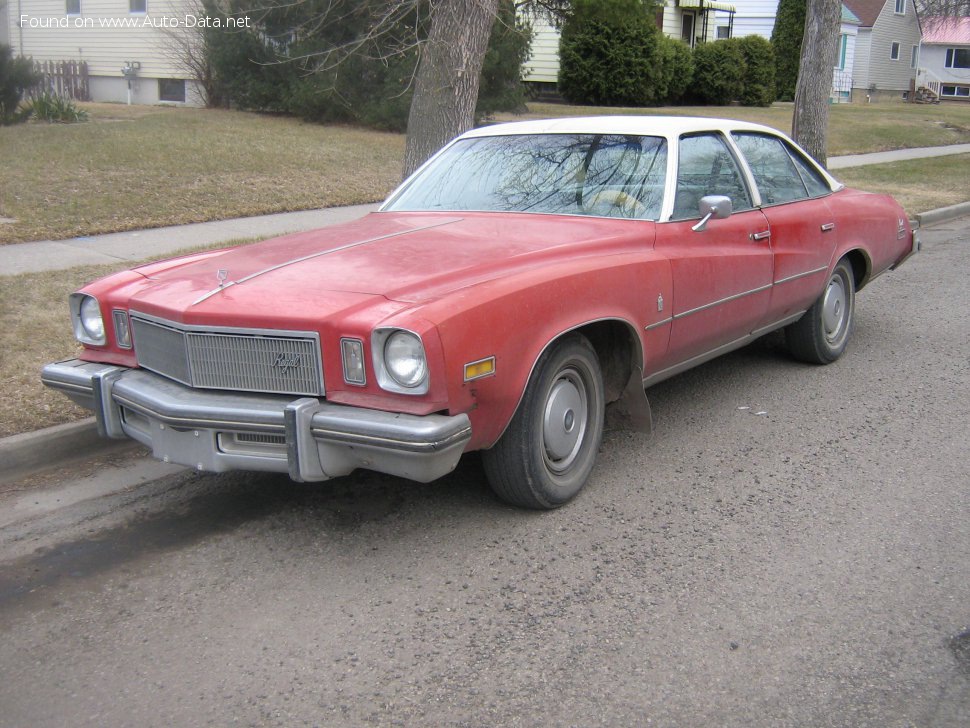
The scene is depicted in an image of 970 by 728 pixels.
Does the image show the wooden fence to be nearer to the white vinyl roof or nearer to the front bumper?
the white vinyl roof

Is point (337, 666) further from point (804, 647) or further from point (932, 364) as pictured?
point (932, 364)

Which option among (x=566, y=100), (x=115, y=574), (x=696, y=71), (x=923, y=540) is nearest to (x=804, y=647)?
(x=923, y=540)

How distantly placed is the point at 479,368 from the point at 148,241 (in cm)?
679

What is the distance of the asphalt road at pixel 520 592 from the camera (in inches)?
119

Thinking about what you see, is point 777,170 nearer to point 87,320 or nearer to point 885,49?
point 87,320

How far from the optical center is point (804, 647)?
326cm

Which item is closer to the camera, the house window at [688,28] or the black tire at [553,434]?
the black tire at [553,434]

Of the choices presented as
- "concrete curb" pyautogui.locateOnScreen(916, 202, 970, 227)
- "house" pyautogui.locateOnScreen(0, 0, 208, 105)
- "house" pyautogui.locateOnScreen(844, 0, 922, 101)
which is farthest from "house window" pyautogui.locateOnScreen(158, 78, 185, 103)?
"house" pyautogui.locateOnScreen(844, 0, 922, 101)

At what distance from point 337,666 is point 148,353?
1669 millimetres

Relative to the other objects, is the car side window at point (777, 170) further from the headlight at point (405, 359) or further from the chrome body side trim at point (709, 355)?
the headlight at point (405, 359)

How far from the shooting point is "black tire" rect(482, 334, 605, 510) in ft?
13.3

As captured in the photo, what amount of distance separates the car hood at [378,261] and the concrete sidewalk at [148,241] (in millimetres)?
4214

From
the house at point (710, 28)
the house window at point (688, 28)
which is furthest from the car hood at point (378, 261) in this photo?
the house window at point (688, 28)

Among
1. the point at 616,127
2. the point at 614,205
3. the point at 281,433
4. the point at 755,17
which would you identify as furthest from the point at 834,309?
the point at 755,17
